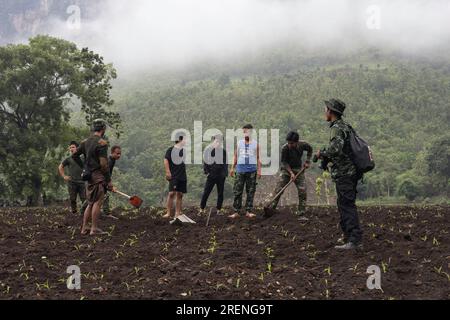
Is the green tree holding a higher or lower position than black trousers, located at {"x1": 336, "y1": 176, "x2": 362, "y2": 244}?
higher

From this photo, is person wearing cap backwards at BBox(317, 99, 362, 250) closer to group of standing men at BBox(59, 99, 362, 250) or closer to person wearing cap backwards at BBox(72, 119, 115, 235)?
group of standing men at BBox(59, 99, 362, 250)

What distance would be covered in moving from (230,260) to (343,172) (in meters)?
2.27

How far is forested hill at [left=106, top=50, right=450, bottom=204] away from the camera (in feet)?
231

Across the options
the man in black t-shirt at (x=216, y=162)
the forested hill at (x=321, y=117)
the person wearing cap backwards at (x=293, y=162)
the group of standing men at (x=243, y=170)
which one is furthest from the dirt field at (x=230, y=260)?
the forested hill at (x=321, y=117)

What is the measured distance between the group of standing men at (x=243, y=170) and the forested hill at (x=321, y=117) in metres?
53.2

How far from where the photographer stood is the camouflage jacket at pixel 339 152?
863 centimetres

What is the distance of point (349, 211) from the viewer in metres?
8.74

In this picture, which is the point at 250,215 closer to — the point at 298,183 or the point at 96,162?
the point at 298,183

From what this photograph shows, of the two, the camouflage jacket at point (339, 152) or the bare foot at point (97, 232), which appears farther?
the bare foot at point (97, 232)

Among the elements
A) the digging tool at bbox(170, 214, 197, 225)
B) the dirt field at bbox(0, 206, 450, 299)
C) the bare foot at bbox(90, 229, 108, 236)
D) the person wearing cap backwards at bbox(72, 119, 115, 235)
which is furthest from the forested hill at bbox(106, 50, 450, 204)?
the person wearing cap backwards at bbox(72, 119, 115, 235)

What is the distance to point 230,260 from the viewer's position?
8312 mm

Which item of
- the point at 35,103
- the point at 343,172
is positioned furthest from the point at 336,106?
the point at 35,103

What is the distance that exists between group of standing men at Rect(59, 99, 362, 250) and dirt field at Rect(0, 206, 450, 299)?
485 mm

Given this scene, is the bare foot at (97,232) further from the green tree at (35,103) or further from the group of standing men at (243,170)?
the green tree at (35,103)
